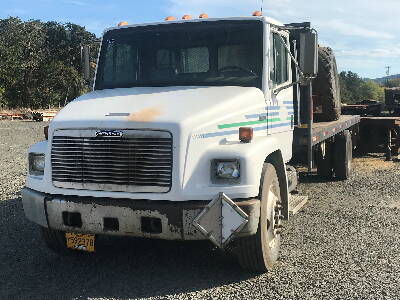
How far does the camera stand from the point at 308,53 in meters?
5.46

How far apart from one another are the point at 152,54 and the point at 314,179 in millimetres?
5790

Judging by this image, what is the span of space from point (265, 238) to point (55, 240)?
2301 mm

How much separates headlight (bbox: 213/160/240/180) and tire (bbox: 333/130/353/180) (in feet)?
20.2

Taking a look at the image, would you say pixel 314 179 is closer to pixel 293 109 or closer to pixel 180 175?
pixel 293 109

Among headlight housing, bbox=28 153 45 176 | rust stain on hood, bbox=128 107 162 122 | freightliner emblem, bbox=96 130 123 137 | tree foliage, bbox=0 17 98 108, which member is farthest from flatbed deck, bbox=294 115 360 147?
tree foliage, bbox=0 17 98 108

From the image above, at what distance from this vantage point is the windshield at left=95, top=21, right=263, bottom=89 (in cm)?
541

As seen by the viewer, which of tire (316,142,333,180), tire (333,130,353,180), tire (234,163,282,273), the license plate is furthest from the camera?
tire (316,142,333,180)

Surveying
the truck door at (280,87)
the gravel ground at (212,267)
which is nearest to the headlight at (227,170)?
the gravel ground at (212,267)

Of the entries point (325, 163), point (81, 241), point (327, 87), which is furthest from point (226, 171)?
point (325, 163)

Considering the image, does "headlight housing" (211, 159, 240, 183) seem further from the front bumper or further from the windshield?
the windshield

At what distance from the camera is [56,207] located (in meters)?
4.61

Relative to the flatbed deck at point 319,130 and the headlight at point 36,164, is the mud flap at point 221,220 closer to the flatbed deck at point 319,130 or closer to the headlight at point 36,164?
the headlight at point 36,164

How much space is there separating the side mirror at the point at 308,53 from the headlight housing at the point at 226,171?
5.78 ft

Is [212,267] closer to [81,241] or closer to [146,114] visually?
[81,241]
